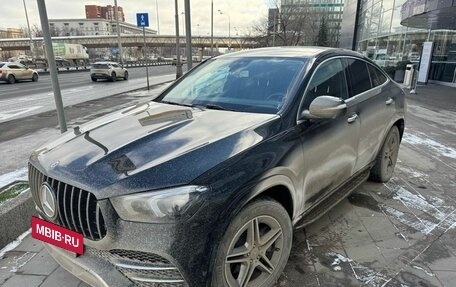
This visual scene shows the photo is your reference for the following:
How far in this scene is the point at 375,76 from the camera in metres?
4.25

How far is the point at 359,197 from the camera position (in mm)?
4355

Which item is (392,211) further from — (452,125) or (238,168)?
(452,125)

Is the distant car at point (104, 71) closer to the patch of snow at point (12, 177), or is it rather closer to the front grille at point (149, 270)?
the patch of snow at point (12, 177)

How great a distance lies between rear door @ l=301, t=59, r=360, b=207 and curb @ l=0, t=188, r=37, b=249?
2733 millimetres

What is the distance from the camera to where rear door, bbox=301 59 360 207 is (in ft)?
9.21

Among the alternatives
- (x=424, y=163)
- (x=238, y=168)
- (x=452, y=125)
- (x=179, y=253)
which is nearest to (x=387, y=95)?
(x=424, y=163)

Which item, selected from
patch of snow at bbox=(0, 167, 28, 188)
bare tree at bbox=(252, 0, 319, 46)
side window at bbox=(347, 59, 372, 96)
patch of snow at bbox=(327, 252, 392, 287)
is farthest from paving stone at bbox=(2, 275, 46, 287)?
bare tree at bbox=(252, 0, 319, 46)

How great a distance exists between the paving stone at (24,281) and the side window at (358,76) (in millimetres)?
3343

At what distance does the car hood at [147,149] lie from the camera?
6.44 ft

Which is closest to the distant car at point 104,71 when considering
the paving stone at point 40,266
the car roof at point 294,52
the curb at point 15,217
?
the curb at point 15,217

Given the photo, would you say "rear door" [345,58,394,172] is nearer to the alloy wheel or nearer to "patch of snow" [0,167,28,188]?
the alloy wheel

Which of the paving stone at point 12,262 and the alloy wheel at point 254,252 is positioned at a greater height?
the alloy wheel at point 254,252

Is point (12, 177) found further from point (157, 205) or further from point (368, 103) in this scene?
point (368, 103)

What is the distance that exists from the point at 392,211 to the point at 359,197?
45 centimetres
